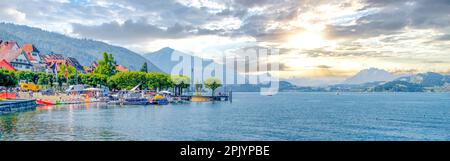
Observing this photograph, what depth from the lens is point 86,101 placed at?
91.0 m

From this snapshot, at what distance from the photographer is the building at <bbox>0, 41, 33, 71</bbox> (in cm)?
10631

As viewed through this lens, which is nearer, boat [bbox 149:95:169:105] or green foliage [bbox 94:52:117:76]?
boat [bbox 149:95:169:105]

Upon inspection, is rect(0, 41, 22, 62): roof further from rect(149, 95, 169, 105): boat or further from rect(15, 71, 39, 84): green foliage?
rect(149, 95, 169, 105): boat

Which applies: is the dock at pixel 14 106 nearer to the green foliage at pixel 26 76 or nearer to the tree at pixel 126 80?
the green foliage at pixel 26 76

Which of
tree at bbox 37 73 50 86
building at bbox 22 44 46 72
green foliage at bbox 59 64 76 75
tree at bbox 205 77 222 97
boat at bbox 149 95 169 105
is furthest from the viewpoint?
tree at bbox 205 77 222 97

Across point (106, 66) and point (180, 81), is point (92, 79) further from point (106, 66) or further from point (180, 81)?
point (180, 81)

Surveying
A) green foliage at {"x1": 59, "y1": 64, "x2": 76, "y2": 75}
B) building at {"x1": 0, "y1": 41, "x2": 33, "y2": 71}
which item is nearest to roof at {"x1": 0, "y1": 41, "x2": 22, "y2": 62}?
building at {"x1": 0, "y1": 41, "x2": 33, "y2": 71}

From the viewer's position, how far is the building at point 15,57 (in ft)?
349
